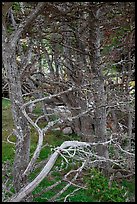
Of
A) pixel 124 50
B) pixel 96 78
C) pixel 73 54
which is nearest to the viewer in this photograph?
pixel 96 78

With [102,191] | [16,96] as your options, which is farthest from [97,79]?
[102,191]

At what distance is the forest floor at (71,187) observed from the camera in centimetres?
299

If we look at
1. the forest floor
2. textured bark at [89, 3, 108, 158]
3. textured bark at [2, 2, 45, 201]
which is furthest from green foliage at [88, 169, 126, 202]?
→ textured bark at [89, 3, 108, 158]

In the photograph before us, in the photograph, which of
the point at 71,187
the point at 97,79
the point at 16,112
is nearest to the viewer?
the point at 16,112

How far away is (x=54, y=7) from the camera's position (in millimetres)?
4738

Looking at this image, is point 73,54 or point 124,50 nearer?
point 124,50

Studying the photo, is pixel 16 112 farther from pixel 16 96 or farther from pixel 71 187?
pixel 71 187

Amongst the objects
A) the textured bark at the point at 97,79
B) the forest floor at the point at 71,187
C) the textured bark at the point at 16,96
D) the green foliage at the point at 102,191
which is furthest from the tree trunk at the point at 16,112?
the textured bark at the point at 97,79

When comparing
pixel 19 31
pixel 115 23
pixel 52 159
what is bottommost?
pixel 52 159

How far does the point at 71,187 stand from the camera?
19.9 ft

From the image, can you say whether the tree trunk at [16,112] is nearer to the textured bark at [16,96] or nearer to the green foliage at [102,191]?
the textured bark at [16,96]

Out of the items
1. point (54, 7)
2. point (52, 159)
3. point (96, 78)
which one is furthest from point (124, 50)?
point (52, 159)

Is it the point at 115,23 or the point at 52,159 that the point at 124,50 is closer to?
the point at 115,23

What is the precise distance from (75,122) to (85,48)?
2.38 m
